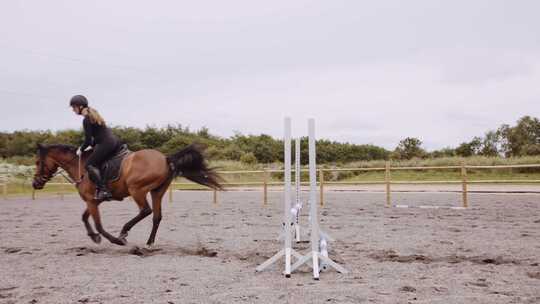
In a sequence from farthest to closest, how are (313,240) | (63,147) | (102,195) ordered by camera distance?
(63,147)
(102,195)
(313,240)

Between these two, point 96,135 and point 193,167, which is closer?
point 96,135

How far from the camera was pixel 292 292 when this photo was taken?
3863 millimetres

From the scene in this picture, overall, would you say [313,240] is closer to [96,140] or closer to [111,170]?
[111,170]

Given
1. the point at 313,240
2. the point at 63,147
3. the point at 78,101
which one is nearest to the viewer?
the point at 313,240

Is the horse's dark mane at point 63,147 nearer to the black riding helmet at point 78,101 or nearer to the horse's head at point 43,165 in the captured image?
the horse's head at point 43,165

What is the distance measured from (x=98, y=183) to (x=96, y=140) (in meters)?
0.58

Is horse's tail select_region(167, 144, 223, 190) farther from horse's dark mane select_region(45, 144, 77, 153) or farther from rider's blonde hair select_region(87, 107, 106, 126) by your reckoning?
horse's dark mane select_region(45, 144, 77, 153)

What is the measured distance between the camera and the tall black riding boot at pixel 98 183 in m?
6.16

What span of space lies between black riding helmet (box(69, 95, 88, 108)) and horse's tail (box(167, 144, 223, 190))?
1.31m

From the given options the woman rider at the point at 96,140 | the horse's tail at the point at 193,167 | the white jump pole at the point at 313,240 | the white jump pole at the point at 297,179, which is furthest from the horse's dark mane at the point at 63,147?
the white jump pole at the point at 313,240

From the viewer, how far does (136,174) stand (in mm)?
6211

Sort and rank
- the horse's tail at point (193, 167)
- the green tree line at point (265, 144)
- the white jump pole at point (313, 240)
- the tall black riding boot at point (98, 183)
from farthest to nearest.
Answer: the green tree line at point (265, 144) < the horse's tail at point (193, 167) < the tall black riding boot at point (98, 183) < the white jump pole at point (313, 240)

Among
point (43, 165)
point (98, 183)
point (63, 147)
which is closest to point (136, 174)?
point (98, 183)

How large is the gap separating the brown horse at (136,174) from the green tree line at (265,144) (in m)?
23.9
